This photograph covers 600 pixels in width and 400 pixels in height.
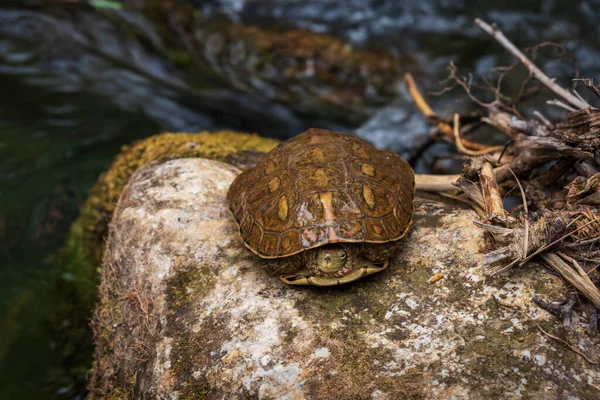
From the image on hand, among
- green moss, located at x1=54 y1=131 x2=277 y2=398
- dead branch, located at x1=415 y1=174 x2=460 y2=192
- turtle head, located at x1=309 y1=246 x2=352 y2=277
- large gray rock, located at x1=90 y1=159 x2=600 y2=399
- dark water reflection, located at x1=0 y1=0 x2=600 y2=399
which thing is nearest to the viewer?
large gray rock, located at x1=90 y1=159 x2=600 y2=399

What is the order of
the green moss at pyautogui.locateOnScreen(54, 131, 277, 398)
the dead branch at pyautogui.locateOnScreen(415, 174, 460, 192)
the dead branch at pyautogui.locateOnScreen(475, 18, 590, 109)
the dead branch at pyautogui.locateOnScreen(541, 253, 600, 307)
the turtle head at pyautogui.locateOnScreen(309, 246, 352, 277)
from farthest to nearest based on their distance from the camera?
the green moss at pyautogui.locateOnScreen(54, 131, 277, 398) → the dead branch at pyautogui.locateOnScreen(415, 174, 460, 192) → the dead branch at pyautogui.locateOnScreen(475, 18, 590, 109) → the turtle head at pyautogui.locateOnScreen(309, 246, 352, 277) → the dead branch at pyautogui.locateOnScreen(541, 253, 600, 307)

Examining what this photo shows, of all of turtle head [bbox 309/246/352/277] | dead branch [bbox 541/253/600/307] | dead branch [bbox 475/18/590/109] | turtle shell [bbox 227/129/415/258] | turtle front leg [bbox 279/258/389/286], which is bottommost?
turtle front leg [bbox 279/258/389/286]

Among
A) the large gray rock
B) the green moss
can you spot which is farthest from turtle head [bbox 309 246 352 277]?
the green moss

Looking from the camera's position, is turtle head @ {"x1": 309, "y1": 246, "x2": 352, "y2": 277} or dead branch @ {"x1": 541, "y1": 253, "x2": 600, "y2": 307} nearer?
dead branch @ {"x1": 541, "y1": 253, "x2": 600, "y2": 307}

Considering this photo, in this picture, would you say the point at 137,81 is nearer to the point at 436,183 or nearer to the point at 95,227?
the point at 95,227

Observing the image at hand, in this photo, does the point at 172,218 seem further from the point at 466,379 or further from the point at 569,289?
the point at 569,289

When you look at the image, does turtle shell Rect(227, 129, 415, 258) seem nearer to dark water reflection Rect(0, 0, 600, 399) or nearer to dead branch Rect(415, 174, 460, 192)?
dead branch Rect(415, 174, 460, 192)

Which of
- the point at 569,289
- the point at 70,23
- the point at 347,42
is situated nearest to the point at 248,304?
the point at 569,289
